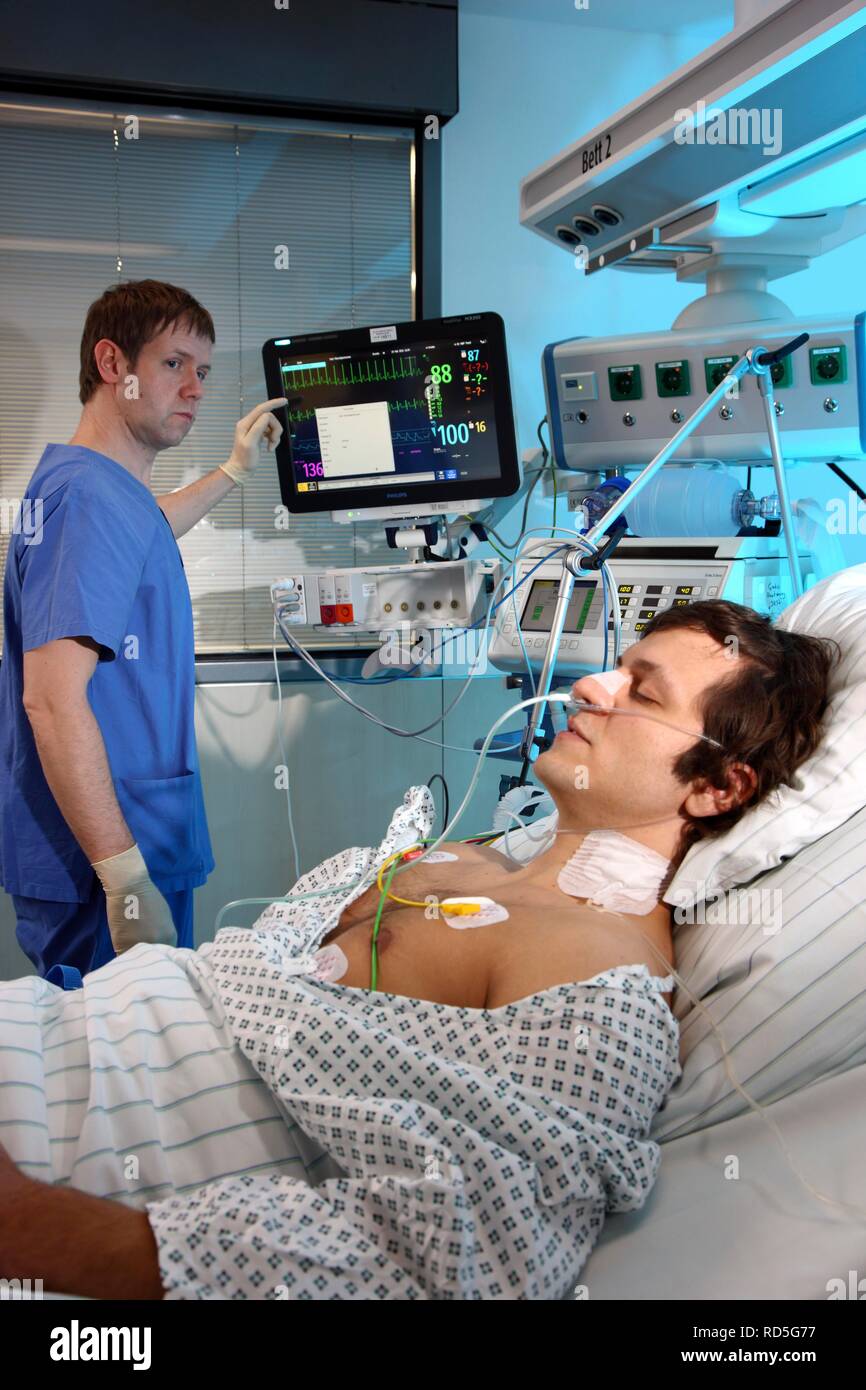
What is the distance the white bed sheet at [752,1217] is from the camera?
0.96 m

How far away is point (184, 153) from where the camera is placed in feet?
10.1

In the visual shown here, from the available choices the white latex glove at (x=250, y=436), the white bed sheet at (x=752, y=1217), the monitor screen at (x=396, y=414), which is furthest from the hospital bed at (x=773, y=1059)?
the white latex glove at (x=250, y=436)

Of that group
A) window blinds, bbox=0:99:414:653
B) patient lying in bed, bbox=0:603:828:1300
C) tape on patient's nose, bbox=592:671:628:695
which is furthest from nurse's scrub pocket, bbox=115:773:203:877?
window blinds, bbox=0:99:414:653

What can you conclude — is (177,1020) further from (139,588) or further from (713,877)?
(139,588)

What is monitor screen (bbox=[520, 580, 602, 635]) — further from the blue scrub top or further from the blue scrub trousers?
the blue scrub trousers

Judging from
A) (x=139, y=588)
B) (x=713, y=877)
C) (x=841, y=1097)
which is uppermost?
(x=139, y=588)

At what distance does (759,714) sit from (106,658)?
1049 mm

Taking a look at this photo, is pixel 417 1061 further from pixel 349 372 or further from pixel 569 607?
pixel 349 372

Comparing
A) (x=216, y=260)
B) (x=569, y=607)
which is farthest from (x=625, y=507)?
(x=216, y=260)

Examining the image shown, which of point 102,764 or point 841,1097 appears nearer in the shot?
point 841,1097

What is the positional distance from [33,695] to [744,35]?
5.07 ft
